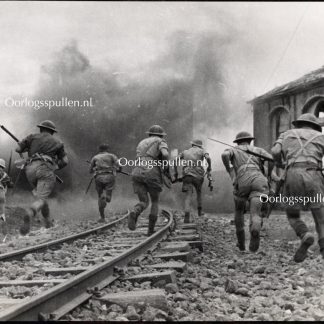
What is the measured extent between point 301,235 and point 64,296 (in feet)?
9.04

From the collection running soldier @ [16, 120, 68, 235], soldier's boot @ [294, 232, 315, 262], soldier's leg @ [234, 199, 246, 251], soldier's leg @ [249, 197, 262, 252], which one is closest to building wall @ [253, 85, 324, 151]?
soldier's leg @ [234, 199, 246, 251]

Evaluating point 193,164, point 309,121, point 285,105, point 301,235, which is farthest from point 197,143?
point 285,105

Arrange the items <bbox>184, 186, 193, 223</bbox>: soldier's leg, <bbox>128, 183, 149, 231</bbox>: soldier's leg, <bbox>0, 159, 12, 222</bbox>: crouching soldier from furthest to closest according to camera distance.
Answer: <bbox>184, 186, 193, 223</bbox>: soldier's leg < <bbox>0, 159, 12, 222</bbox>: crouching soldier < <bbox>128, 183, 149, 231</bbox>: soldier's leg

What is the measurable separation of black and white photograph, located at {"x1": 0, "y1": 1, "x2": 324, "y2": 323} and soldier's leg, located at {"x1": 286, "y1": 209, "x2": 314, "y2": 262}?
0.5 inches

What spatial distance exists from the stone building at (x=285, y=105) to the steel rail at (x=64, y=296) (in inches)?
385

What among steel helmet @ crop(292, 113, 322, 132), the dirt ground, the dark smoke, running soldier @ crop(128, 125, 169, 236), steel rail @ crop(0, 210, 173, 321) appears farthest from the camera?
the dark smoke

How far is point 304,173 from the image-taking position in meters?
4.99

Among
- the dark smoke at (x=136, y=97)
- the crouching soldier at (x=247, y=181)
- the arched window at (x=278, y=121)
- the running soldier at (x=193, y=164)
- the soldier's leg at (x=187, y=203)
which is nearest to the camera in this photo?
the crouching soldier at (x=247, y=181)

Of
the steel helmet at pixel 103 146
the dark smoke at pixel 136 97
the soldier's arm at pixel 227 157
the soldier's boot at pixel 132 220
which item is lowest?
the soldier's boot at pixel 132 220

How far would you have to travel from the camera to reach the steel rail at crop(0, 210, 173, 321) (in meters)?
2.77

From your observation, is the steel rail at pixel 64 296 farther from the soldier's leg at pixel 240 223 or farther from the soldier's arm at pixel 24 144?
the soldier's arm at pixel 24 144

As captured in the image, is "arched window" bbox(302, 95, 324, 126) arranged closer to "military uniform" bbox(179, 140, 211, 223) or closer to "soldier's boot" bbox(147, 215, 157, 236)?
"military uniform" bbox(179, 140, 211, 223)

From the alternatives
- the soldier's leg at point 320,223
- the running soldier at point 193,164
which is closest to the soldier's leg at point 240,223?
the soldier's leg at point 320,223

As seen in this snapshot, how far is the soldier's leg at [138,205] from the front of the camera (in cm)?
700
